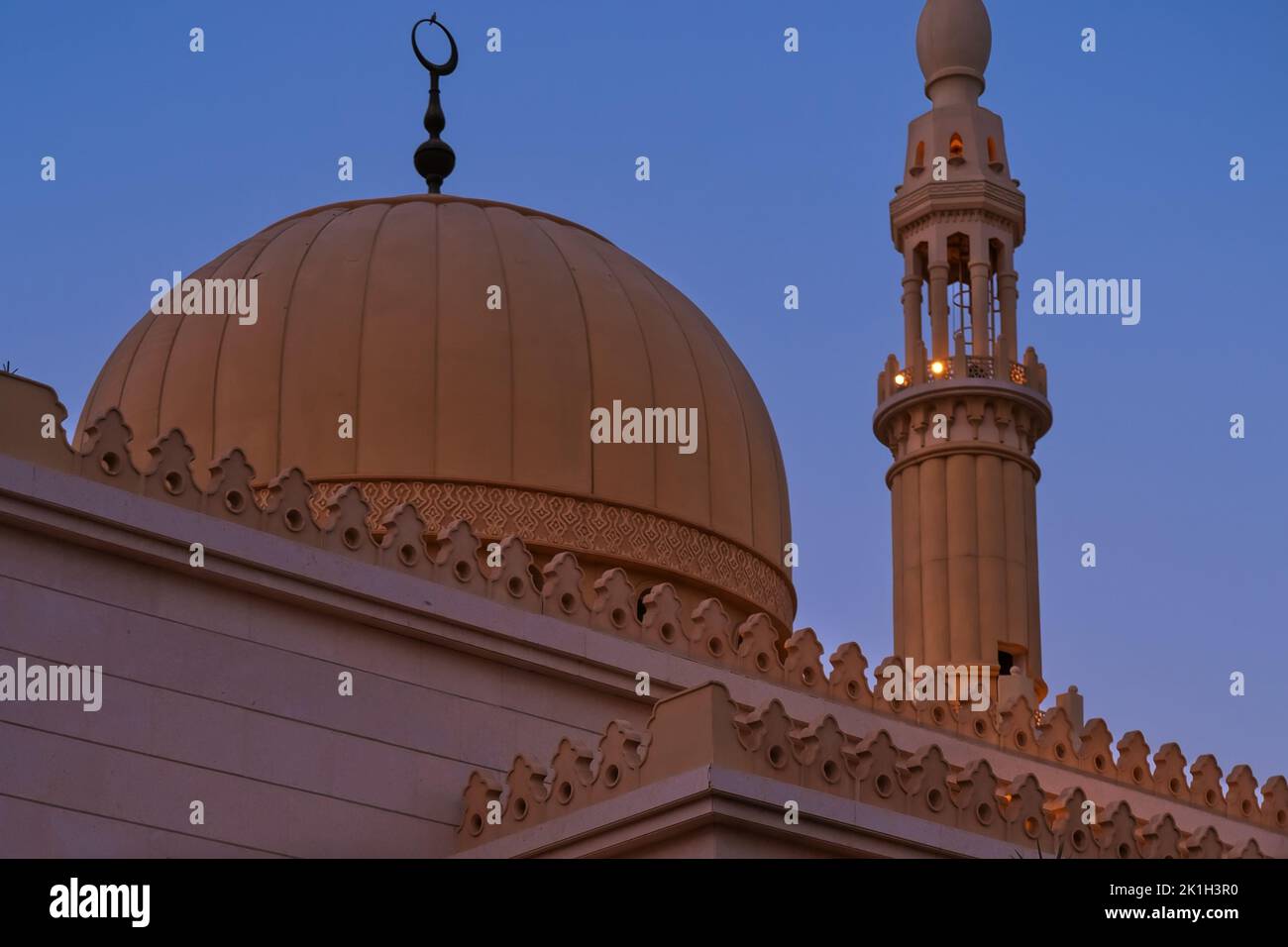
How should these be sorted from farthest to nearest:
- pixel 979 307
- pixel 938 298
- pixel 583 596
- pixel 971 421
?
pixel 938 298, pixel 979 307, pixel 971 421, pixel 583 596

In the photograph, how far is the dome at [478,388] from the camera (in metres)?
12.6

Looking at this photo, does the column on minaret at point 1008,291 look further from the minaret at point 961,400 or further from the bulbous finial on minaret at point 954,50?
the bulbous finial on minaret at point 954,50

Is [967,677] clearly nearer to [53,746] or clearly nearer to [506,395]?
[506,395]

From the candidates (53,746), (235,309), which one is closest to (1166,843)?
(53,746)

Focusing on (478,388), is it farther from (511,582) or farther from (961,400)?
(961,400)

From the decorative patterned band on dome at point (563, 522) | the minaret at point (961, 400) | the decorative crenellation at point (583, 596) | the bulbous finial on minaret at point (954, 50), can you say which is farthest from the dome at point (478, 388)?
the bulbous finial on minaret at point (954, 50)

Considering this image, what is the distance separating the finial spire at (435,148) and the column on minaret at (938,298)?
12.0 ft

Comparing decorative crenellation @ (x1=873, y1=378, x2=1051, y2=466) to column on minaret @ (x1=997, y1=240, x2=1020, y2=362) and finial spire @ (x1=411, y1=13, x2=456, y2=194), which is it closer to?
column on minaret @ (x1=997, y1=240, x2=1020, y2=362)

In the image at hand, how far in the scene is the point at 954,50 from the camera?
1714cm

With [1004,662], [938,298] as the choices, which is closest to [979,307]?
[938,298]

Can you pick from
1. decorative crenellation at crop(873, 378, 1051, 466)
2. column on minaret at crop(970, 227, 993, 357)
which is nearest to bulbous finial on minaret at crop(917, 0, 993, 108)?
column on minaret at crop(970, 227, 993, 357)

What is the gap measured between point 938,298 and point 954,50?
199 centimetres
